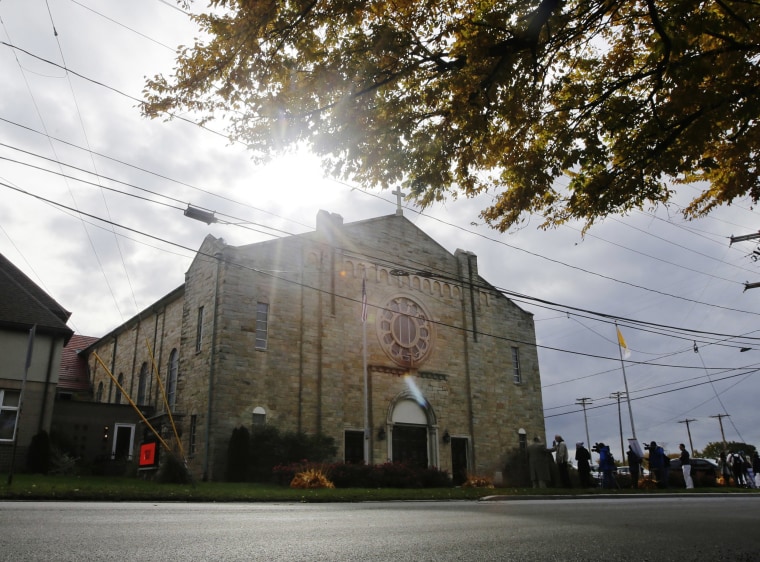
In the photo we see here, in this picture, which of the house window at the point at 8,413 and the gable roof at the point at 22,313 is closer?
the house window at the point at 8,413

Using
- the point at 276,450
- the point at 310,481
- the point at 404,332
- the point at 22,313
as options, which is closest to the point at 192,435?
the point at 276,450

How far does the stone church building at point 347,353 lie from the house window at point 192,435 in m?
0.06

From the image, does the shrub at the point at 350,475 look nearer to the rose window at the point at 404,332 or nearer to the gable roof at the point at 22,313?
the rose window at the point at 404,332

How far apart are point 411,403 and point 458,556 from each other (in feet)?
80.8

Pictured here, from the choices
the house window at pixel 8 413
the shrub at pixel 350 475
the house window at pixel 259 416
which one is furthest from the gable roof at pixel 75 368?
the shrub at pixel 350 475

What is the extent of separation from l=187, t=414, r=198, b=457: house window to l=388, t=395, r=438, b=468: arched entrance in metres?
8.43

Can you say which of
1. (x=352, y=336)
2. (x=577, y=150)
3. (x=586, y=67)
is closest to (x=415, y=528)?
(x=577, y=150)

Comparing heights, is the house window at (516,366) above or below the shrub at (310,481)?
above

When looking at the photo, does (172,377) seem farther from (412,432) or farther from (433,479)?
(433,479)

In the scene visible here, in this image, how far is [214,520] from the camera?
670cm

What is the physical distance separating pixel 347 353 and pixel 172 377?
8.98 m

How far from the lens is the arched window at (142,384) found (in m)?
33.8

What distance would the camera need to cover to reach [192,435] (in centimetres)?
2427

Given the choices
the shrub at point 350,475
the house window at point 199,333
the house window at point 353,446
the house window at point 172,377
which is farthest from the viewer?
the house window at point 172,377
